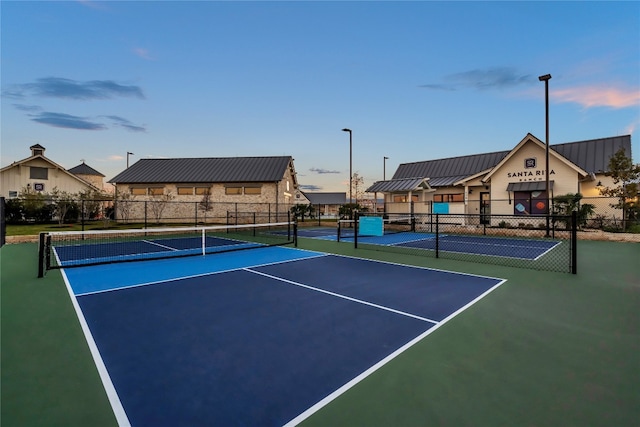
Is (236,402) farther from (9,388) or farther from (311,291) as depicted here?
(311,291)

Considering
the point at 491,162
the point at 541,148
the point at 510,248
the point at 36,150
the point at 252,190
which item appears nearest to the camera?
the point at 510,248

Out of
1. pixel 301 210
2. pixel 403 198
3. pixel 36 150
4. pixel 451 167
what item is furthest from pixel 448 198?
pixel 36 150

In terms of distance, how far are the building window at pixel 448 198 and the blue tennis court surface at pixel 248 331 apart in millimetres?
21829

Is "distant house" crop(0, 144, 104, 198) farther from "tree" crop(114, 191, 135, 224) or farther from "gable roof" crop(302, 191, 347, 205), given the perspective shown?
"gable roof" crop(302, 191, 347, 205)

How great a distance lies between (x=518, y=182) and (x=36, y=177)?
46.9 metres

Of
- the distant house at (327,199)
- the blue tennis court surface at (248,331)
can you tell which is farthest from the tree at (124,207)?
the distant house at (327,199)

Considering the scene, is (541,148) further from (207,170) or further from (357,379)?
(207,170)

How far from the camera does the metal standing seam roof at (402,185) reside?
26719 mm

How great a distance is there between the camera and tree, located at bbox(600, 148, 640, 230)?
775 inches

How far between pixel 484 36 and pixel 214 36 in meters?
14.1

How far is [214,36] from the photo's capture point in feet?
52.5

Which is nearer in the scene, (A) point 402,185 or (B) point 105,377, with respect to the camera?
(B) point 105,377

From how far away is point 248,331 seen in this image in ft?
15.5

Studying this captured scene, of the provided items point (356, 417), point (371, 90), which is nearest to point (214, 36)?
point (371, 90)
